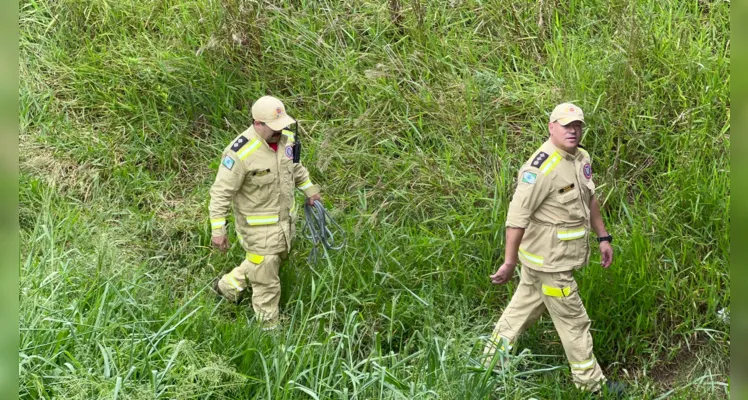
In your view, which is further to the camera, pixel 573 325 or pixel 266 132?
pixel 266 132

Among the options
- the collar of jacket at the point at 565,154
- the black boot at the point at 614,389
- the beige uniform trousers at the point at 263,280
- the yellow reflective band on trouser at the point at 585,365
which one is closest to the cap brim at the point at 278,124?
the beige uniform trousers at the point at 263,280

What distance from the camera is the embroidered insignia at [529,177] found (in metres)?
4.53

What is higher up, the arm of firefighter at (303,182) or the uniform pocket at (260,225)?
the arm of firefighter at (303,182)

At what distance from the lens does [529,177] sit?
179 inches

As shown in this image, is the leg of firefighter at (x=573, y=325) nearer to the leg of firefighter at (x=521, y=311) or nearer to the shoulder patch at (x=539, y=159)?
the leg of firefighter at (x=521, y=311)

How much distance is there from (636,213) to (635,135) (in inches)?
25.9

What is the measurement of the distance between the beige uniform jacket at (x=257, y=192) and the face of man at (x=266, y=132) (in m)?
0.03

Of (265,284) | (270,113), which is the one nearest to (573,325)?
(265,284)

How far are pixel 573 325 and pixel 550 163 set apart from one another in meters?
0.90

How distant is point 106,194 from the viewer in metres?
6.63

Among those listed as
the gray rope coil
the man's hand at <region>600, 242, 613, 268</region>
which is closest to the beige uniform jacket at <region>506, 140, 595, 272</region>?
the man's hand at <region>600, 242, 613, 268</region>

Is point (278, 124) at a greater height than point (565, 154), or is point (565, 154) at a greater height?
point (278, 124)

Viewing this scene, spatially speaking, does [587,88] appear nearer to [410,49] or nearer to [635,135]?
[635,135]

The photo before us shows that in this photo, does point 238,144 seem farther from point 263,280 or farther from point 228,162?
point 263,280
